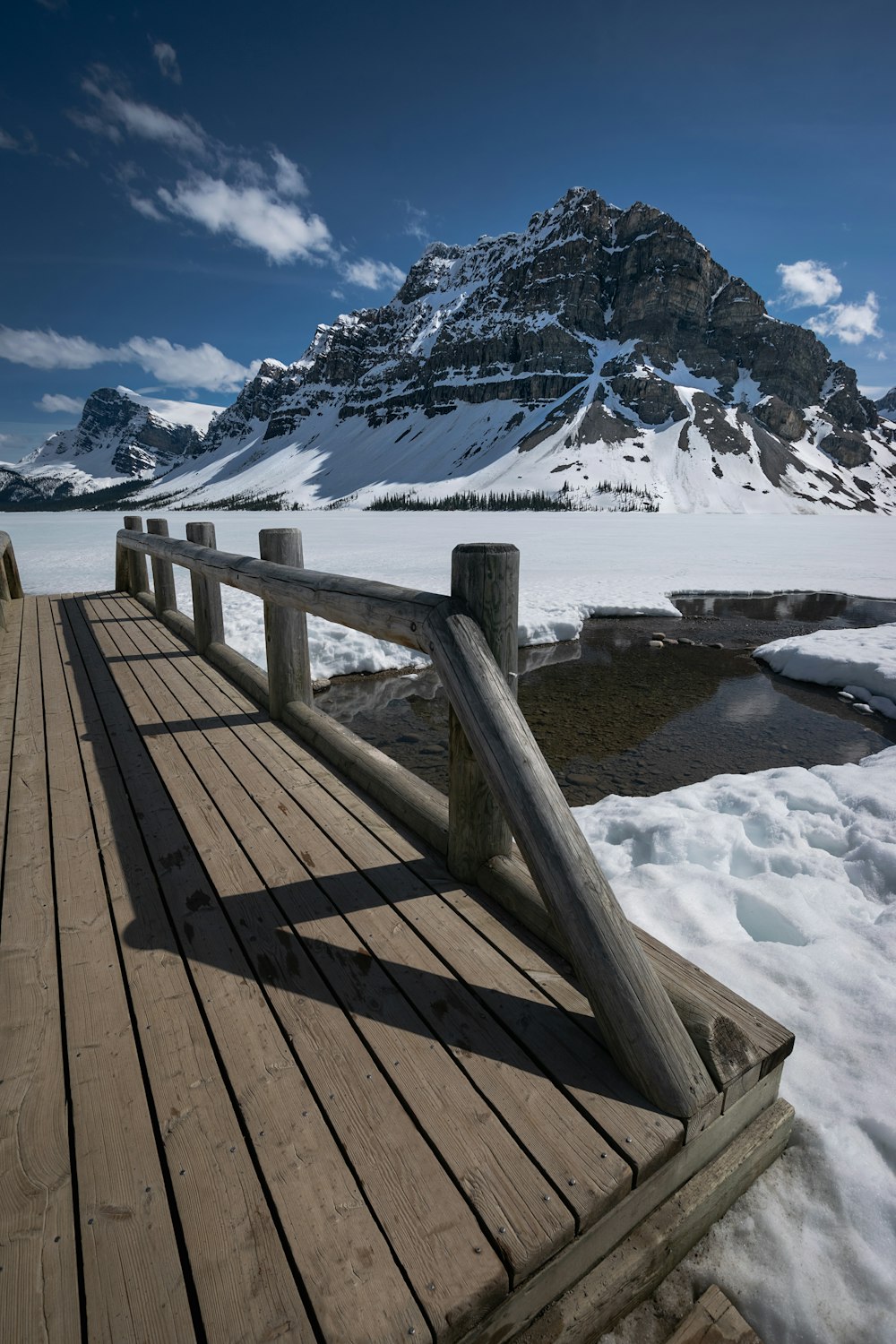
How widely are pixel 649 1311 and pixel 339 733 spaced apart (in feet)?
9.11

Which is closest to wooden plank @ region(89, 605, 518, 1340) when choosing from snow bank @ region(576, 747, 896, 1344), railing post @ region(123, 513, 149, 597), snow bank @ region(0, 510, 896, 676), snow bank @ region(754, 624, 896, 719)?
snow bank @ region(576, 747, 896, 1344)

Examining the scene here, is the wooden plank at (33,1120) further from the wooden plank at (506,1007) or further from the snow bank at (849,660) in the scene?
the snow bank at (849,660)

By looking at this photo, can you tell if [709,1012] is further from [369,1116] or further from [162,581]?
[162,581]

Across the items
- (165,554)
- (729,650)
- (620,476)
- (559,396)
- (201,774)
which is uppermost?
(559,396)

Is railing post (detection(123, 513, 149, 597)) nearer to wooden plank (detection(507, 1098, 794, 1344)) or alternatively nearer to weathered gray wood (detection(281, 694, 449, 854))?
weathered gray wood (detection(281, 694, 449, 854))

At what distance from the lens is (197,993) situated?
76.2 inches

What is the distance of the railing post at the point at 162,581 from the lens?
7.72m

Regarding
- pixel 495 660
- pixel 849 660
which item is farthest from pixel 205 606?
pixel 849 660

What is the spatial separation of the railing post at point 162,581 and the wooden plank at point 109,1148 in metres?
5.76

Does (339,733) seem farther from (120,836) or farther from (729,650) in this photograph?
(729,650)

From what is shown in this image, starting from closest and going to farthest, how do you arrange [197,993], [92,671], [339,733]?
[197,993] < [339,733] < [92,671]

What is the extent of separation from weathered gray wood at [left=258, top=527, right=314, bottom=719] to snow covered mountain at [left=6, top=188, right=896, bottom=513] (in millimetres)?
113054

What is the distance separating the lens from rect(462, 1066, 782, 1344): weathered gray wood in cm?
124

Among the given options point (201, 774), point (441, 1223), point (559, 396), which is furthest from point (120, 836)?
point (559, 396)
